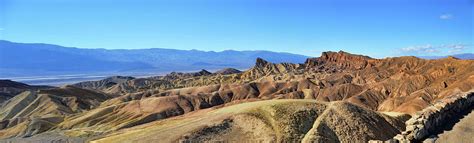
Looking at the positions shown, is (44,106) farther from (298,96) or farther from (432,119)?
(432,119)

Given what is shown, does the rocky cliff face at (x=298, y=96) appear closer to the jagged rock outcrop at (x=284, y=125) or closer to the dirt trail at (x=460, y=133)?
the jagged rock outcrop at (x=284, y=125)

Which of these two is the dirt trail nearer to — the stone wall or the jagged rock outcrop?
the stone wall

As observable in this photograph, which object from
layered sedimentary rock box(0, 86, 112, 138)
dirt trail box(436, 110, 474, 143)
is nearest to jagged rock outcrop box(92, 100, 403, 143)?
dirt trail box(436, 110, 474, 143)

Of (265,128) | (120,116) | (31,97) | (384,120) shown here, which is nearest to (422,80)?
(120,116)

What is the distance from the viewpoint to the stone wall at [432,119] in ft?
144

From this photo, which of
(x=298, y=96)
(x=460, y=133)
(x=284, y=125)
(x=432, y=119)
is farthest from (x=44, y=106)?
(x=460, y=133)

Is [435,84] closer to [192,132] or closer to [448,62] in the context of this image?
[448,62]

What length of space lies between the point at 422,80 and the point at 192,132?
373 feet

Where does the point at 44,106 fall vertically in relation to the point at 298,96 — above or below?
below

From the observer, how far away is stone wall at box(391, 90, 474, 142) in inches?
1727

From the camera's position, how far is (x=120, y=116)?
133 metres

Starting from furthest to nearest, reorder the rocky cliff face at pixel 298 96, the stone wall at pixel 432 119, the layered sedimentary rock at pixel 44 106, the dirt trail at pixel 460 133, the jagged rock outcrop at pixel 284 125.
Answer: the layered sedimentary rock at pixel 44 106 → the rocky cliff face at pixel 298 96 → the jagged rock outcrop at pixel 284 125 → the stone wall at pixel 432 119 → the dirt trail at pixel 460 133

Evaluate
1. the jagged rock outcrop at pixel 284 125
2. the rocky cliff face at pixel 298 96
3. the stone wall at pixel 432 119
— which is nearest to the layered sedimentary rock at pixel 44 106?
the rocky cliff face at pixel 298 96

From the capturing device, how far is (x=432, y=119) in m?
46.5
